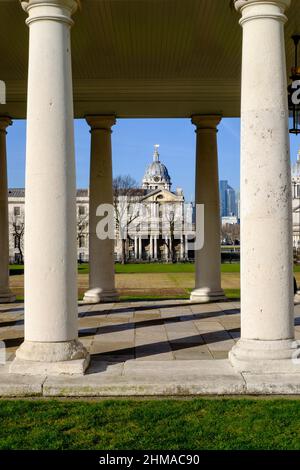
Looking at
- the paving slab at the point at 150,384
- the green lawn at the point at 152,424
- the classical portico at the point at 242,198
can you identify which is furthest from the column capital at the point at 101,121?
the green lawn at the point at 152,424

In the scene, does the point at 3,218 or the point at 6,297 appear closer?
the point at 3,218

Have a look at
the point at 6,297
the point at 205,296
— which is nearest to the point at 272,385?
the point at 205,296

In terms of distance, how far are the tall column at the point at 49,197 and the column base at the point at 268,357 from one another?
27.3 ft

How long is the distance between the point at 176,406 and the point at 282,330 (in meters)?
7.49

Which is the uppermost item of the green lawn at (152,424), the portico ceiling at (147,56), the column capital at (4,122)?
the portico ceiling at (147,56)

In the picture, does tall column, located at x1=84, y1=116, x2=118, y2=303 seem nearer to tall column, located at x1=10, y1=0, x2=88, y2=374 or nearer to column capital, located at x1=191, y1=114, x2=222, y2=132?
column capital, located at x1=191, y1=114, x2=222, y2=132

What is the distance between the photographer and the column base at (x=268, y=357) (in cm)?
2842

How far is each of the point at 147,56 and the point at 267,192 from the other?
909 inches

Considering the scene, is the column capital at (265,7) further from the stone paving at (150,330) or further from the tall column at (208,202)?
the tall column at (208,202)

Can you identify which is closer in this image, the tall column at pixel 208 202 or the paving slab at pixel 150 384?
the paving slab at pixel 150 384

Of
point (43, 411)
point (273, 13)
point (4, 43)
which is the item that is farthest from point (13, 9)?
point (43, 411)

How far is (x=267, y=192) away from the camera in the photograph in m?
28.6

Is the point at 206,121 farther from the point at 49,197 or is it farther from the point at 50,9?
the point at 49,197
